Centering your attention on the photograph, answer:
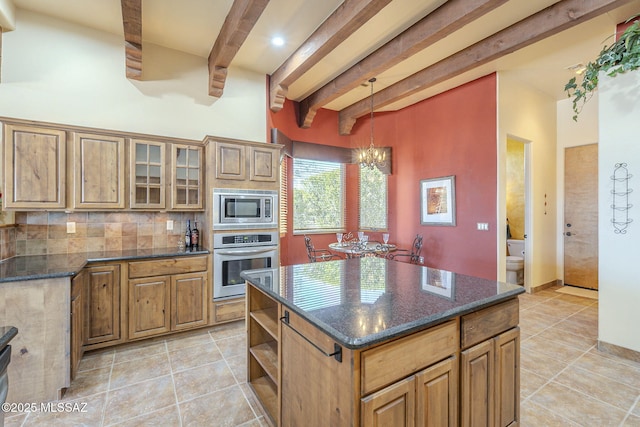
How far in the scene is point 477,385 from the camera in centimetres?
147

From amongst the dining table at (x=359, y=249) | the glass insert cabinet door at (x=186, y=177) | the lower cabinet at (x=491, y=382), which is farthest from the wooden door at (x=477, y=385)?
the glass insert cabinet door at (x=186, y=177)

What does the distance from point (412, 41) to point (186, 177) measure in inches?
117

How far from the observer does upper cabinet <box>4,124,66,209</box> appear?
260cm

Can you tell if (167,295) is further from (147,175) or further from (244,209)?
(147,175)

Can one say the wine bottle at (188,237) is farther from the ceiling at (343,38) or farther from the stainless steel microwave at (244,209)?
the ceiling at (343,38)

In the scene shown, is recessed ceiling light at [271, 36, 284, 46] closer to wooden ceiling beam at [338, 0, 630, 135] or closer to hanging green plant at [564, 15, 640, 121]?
wooden ceiling beam at [338, 0, 630, 135]

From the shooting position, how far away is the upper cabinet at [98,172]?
2881 millimetres

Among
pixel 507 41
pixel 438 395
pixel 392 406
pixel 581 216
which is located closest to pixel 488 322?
pixel 438 395

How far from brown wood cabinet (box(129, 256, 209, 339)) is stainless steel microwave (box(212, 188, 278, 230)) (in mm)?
497

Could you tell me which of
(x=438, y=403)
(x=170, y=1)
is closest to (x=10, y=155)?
(x=170, y=1)

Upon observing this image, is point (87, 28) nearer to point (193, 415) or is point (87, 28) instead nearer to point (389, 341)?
point (193, 415)

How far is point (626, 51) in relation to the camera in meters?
2.45

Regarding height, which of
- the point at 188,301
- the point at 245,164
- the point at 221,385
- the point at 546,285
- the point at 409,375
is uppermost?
the point at 245,164

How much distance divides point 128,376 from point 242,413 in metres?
1.17
